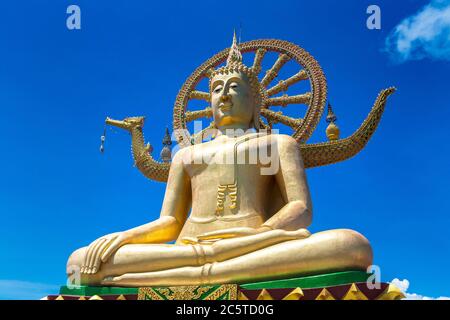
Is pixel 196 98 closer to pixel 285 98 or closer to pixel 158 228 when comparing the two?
pixel 285 98

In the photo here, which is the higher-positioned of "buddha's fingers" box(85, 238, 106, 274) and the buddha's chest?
the buddha's chest

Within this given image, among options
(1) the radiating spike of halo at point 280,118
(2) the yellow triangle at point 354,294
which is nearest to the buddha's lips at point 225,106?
Answer: (1) the radiating spike of halo at point 280,118

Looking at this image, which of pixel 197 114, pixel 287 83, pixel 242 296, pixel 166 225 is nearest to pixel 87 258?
pixel 166 225

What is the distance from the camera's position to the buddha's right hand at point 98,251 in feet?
16.4

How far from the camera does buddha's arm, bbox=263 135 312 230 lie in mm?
5168

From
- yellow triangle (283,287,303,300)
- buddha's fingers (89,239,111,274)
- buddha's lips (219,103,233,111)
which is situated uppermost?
buddha's lips (219,103,233,111)

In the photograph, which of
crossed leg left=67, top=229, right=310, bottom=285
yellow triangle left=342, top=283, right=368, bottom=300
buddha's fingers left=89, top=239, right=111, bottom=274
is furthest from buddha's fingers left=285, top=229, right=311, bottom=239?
buddha's fingers left=89, top=239, right=111, bottom=274

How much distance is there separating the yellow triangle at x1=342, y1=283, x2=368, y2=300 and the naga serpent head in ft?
15.0

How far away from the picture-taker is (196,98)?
25.4ft

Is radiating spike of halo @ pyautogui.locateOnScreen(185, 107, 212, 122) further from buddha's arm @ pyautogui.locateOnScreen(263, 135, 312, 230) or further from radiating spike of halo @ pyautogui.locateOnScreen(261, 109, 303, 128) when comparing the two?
buddha's arm @ pyautogui.locateOnScreen(263, 135, 312, 230)

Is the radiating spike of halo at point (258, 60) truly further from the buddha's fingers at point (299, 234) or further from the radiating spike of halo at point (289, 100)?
the buddha's fingers at point (299, 234)

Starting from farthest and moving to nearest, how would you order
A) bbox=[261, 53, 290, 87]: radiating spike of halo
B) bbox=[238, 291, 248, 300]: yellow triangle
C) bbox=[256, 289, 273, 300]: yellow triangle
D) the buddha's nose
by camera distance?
bbox=[261, 53, 290, 87]: radiating spike of halo
the buddha's nose
bbox=[238, 291, 248, 300]: yellow triangle
bbox=[256, 289, 273, 300]: yellow triangle

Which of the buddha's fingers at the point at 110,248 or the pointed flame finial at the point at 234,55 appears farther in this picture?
the pointed flame finial at the point at 234,55
